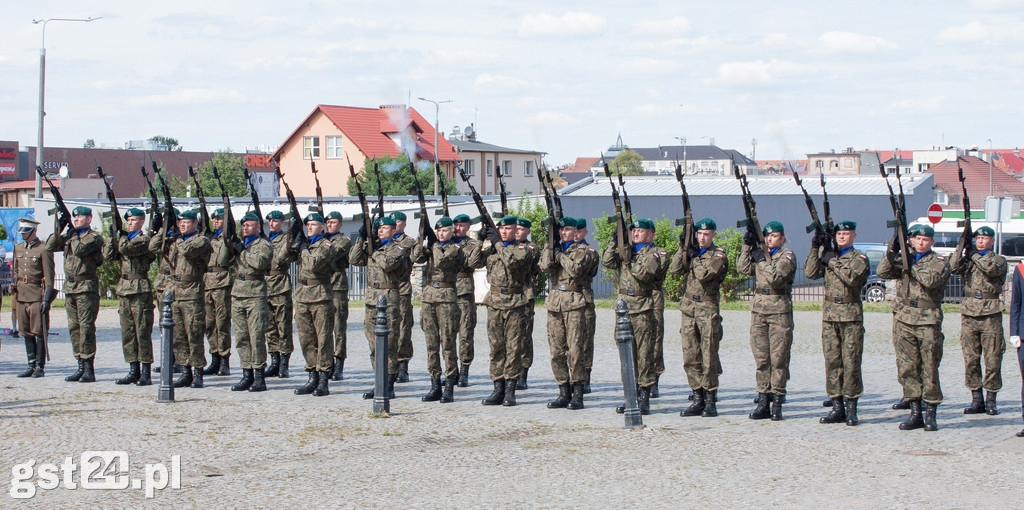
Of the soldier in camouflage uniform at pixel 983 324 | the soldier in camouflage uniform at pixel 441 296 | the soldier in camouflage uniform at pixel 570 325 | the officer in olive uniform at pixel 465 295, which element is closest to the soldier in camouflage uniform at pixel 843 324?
the soldier in camouflage uniform at pixel 983 324

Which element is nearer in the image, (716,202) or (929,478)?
(929,478)

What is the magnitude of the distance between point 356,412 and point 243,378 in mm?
2171

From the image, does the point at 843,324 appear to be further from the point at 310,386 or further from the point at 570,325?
the point at 310,386

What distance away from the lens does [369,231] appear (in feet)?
39.6

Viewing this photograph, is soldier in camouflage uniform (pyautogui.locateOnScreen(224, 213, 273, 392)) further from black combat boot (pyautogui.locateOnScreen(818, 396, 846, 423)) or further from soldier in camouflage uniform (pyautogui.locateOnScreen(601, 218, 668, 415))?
black combat boot (pyautogui.locateOnScreen(818, 396, 846, 423))

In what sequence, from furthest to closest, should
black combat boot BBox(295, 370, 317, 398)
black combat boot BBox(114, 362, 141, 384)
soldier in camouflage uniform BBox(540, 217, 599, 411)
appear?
black combat boot BBox(114, 362, 141, 384)
black combat boot BBox(295, 370, 317, 398)
soldier in camouflage uniform BBox(540, 217, 599, 411)

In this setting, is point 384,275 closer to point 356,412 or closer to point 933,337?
point 356,412

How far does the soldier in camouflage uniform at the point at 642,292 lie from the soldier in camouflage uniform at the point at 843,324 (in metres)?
1.53

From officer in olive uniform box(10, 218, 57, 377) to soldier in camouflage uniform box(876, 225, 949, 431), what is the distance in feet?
30.5

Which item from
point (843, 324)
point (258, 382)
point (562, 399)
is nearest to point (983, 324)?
point (843, 324)

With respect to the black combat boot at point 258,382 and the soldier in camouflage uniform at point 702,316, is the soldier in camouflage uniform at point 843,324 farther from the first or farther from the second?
the black combat boot at point 258,382

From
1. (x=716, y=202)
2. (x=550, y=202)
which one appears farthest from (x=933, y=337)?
(x=716, y=202)

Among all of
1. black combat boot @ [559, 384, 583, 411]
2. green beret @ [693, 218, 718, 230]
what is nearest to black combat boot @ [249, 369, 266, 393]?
black combat boot @ [559, 384, 583, 411]

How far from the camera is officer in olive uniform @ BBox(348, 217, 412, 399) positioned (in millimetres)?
11570
